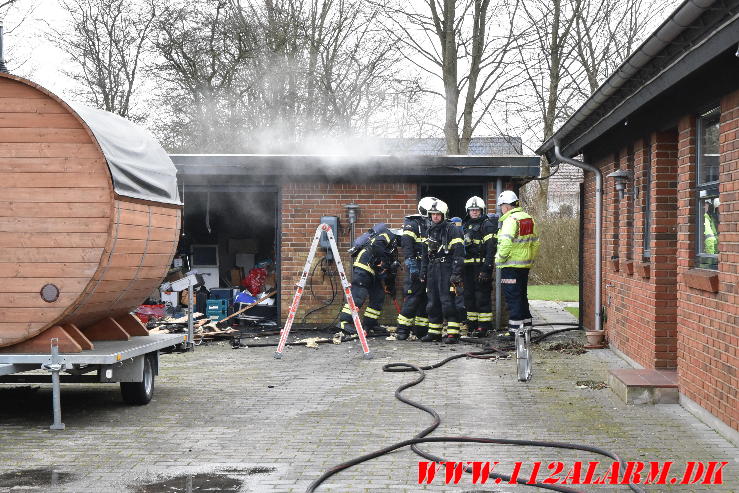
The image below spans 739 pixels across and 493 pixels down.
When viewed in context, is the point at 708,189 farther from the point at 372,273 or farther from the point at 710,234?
the point at 372,273

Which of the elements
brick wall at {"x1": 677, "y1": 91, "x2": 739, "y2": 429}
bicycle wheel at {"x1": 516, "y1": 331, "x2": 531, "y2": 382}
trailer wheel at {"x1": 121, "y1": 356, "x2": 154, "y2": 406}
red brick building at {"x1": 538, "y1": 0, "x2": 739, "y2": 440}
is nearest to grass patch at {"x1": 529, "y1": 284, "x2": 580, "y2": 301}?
red brick building at {"x1": 538, "y1": 0, "x2": 739, "y2": 440}

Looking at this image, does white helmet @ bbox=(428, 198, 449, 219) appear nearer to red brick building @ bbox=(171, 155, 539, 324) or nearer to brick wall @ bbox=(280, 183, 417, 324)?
red brick building @ bbox=(171, 155, 539, 324)

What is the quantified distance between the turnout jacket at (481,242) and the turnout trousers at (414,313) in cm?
92

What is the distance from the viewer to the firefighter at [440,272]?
13.8 m

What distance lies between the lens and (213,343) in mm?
14188

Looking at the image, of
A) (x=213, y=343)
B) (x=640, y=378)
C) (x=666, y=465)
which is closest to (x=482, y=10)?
(x=213, y=343)

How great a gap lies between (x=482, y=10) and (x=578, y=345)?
55.9ft

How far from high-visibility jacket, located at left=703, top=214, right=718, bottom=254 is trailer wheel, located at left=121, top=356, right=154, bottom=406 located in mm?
5197

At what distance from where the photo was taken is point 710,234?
7.83 meters

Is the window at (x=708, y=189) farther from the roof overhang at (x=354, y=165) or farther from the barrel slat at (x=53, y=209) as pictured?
the roof overhang at (x=354, y=165)

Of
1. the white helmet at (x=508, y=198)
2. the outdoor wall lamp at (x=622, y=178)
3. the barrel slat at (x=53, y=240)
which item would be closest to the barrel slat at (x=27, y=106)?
the barrel slat at (x=53, y=240)

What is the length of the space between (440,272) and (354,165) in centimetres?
241

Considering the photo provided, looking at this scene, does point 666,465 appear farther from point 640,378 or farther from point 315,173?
point 315,173

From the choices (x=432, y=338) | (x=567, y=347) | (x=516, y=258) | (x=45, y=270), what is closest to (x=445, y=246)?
(x=516, y=258)
